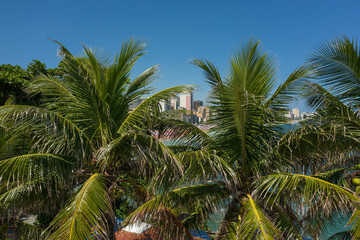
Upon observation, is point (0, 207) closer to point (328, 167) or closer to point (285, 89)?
point (285, 89)

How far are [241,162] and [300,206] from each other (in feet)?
3.47

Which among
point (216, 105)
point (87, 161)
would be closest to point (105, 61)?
point (87, 161)

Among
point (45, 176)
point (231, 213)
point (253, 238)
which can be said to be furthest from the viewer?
point (231, 213)

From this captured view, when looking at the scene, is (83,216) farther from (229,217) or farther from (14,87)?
(14,87)

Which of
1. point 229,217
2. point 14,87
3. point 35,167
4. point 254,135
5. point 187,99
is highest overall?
point 14,87

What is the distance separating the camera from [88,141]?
4109 mm

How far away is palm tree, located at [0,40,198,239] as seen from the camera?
3.46m

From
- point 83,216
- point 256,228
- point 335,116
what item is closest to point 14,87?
point 83,216

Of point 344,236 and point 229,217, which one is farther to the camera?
point 344,236

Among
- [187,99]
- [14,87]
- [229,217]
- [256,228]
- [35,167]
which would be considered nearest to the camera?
[256,228]

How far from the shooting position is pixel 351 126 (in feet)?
12.2

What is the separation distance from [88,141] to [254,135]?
8.49 ft

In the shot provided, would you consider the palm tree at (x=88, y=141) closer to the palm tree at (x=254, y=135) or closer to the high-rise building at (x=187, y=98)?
the high-rise building at (x=187, y=98)

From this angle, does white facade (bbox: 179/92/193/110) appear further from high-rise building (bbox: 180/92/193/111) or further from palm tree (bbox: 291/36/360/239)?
palm tree (bbox: 291/36/360/239)
